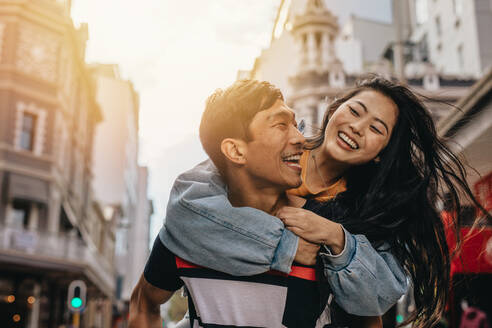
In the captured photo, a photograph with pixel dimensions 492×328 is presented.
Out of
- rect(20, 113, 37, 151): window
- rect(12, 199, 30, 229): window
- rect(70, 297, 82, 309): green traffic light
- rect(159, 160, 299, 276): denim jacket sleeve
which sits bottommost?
rect(70, 297, 82, 309): green traffic light

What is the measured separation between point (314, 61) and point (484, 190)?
40297mm

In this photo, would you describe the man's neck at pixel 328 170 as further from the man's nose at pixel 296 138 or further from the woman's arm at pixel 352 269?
the woman's arm at pixel 352 269

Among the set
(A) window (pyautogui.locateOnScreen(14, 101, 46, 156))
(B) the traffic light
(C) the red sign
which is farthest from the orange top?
(A) window (pyautogui.locateOnScreen(14, 101, 46, 156))

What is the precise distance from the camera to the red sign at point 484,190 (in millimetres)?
2936

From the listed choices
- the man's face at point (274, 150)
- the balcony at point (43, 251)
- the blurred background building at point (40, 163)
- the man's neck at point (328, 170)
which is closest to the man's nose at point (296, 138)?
the man's face at point (274, 150)

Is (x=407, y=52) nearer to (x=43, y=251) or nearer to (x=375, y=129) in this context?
(x=43, y=251)

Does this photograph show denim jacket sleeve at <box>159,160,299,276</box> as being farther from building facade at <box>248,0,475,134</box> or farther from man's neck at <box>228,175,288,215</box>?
building facade at <box>248,0,475,134</box>

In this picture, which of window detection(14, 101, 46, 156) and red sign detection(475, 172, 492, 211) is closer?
red sign detection(475, 172, 492, 211)

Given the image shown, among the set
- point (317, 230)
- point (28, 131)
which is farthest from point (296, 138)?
point (28, 131)

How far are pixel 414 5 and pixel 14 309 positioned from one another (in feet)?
121

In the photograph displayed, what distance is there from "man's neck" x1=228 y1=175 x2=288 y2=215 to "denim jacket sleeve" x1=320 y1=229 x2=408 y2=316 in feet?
1.17

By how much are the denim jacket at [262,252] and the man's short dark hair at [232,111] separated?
9.5 inches

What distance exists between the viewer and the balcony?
2305 centimetres

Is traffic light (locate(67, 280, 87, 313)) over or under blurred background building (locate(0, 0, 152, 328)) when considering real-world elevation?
under
